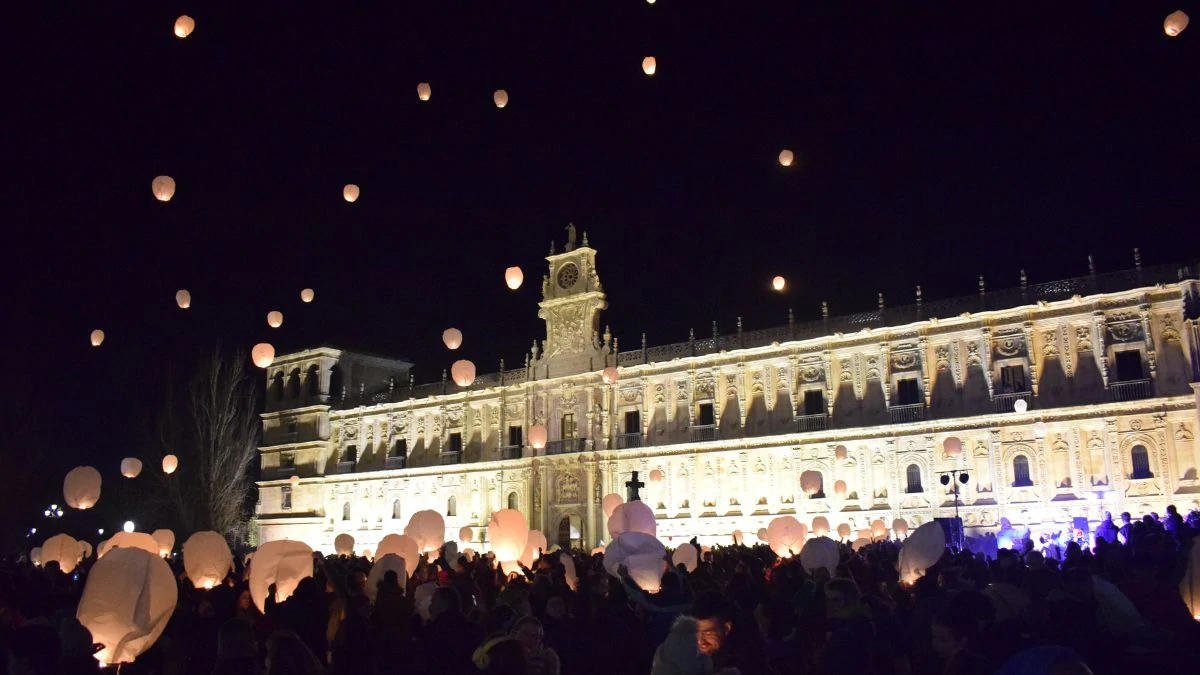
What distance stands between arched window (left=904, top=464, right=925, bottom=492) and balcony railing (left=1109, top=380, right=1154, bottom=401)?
265 inches

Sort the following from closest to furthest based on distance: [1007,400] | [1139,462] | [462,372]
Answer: [462,372], [1139,462], [1007,400]

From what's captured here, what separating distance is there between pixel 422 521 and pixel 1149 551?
11.5 m

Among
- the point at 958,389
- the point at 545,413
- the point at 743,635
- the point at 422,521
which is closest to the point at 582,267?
the point at 545,413

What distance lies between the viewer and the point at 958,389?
3109 centimetres

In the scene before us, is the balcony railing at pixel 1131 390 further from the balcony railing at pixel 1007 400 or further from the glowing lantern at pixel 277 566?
the glowing lantern at pixel 277 566

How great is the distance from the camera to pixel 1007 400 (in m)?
30.0

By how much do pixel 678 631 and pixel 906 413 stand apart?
94.5ft

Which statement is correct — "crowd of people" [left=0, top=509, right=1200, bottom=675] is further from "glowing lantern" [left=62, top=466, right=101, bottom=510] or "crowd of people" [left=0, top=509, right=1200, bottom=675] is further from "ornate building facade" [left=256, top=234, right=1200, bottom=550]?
"ornate building facade" [left=256, top=234, right=1200, bottom=550]

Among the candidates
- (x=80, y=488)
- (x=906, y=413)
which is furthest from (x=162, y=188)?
(x=906, y=413)

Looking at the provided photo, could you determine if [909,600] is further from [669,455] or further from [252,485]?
[252,485]

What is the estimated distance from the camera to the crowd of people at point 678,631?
16.0ft

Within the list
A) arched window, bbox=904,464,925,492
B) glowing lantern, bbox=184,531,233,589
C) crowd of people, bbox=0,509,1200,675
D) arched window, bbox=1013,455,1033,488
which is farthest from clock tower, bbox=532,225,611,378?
crowd of people, bbox=0,509,1200,675

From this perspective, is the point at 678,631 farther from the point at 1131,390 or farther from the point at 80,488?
the point at 1131,390

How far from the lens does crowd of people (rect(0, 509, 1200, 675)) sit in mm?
4891
